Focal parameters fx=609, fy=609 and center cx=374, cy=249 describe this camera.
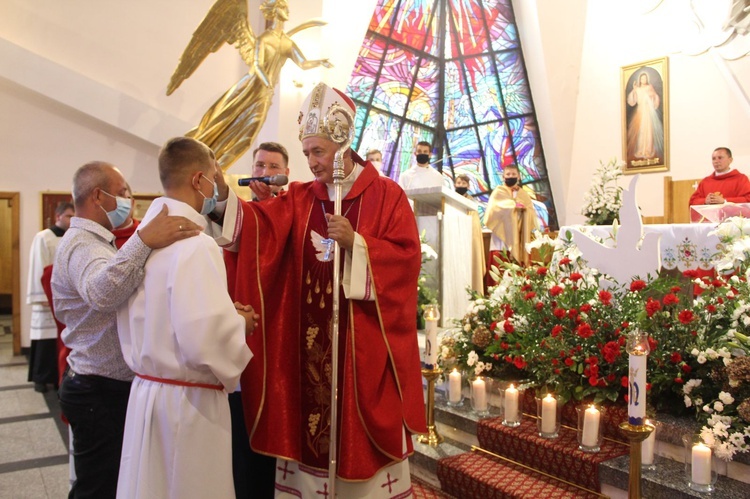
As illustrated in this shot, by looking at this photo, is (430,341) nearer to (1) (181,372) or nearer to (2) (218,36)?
(1) (181,372)

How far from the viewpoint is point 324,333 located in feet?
8.34

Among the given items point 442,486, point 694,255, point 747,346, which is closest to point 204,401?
point 442,486

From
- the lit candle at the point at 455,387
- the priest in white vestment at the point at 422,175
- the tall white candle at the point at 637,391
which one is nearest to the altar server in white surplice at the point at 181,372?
the tall white candle at the point at 637,391

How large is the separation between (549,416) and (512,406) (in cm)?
29

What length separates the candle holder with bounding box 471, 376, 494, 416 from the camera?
3.88 meters

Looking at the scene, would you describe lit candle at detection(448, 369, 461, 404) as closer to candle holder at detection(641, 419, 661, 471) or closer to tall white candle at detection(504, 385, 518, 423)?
tall white candle at detection(504, 385, 518, 423)

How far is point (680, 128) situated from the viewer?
943cm

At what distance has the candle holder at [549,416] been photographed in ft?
10.8

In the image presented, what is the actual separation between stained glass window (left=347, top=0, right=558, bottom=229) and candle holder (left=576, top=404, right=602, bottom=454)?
8557mm

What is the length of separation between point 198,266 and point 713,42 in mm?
9506

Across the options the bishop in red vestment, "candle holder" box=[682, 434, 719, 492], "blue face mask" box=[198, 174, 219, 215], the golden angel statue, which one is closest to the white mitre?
the bishop in red vestment

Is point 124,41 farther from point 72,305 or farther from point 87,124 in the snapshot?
point 72,305

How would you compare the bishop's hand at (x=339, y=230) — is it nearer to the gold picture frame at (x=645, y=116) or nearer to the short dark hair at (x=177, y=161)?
the short dark hair at (x=177, y=161)

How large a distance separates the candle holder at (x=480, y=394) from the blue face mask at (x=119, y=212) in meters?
2.41
